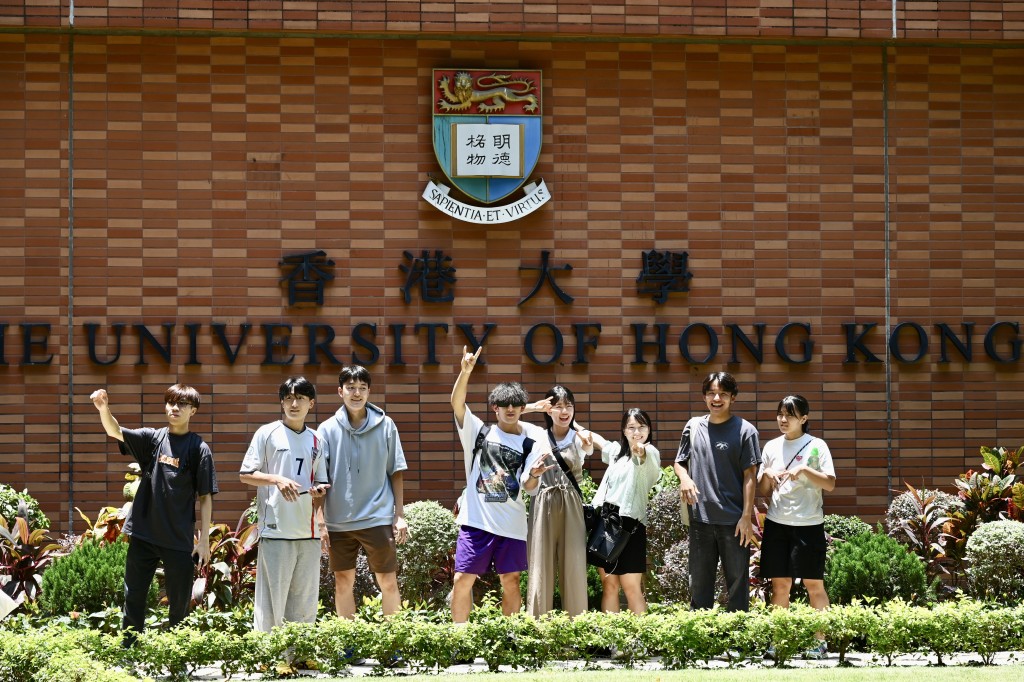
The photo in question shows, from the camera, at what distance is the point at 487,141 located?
9.33 metres

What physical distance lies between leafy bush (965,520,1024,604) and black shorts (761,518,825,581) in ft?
5.65

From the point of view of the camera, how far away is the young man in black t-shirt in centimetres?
680

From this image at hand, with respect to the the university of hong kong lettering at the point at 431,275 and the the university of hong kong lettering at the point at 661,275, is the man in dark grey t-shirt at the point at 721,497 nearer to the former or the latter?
the the university of hong kong lettering at the point at 661,275

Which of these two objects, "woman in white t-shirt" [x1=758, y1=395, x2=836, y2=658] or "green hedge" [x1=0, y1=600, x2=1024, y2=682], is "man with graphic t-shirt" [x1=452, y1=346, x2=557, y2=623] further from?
"woman in white t-shirt" [x1=758, y1=395, x2=836, y2=658]

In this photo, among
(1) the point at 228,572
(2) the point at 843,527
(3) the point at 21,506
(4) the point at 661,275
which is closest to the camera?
(1) the point at 228,572

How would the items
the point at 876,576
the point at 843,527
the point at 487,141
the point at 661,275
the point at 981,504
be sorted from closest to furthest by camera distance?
the point at 876,576 → the point at 981,504 → the point at 843,527 → the point at 487,141 → the point at 661,275

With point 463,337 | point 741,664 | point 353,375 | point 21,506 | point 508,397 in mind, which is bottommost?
point 741,664

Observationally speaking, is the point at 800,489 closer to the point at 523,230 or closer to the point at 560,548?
the point at 560,548

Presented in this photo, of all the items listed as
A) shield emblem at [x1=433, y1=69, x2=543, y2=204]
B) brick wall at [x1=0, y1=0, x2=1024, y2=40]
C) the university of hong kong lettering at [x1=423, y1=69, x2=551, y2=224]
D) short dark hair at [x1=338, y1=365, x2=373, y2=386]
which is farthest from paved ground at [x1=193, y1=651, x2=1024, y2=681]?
brick wall at [x1=0, y1=0, x2=1024, y2=40]

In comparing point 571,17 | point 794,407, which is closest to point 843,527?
point 794,407

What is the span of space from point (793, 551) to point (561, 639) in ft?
5.65

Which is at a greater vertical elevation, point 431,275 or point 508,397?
point 431,275

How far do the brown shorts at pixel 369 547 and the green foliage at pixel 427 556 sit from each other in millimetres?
1037

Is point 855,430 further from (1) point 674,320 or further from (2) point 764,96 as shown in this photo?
(2) point 764,96
